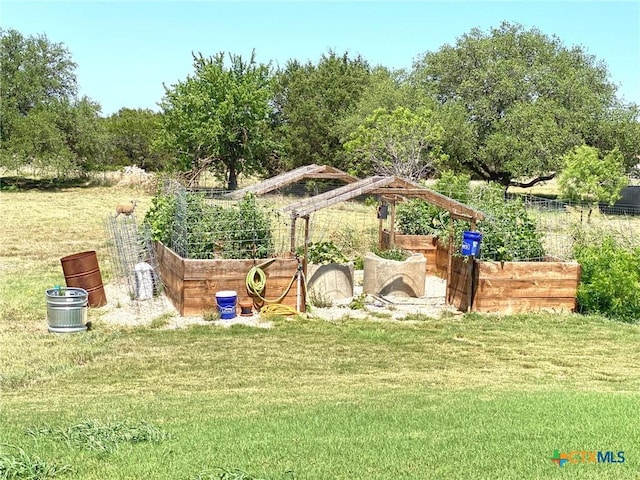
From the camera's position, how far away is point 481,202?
536 inches

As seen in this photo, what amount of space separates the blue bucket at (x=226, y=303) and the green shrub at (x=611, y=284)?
18.8 ft

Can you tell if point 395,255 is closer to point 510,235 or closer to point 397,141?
point 510,235

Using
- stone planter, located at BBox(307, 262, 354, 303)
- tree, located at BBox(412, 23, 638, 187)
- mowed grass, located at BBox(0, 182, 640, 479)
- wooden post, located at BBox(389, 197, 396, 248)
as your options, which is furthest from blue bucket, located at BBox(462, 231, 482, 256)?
tree, located at BBox(412, 23, 638, 187)

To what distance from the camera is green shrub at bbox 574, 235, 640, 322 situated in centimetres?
1138

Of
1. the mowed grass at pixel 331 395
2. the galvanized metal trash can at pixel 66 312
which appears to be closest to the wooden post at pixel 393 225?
the mowed grass at pixel 331 395

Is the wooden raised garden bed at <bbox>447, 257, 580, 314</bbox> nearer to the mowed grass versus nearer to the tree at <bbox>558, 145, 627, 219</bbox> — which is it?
the mowed grass

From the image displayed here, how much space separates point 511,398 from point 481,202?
7.64 metres

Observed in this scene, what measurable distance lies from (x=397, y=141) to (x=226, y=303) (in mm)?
16201

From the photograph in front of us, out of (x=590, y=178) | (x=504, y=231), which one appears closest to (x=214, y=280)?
(x=504, y=231)

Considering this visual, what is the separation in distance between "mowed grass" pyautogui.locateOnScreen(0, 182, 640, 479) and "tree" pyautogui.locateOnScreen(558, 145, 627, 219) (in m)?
14.9

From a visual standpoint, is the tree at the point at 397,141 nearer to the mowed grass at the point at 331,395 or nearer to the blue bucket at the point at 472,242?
the blue bucket at the point at 472,242

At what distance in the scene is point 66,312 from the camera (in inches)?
385

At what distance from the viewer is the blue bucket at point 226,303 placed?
35.6ft

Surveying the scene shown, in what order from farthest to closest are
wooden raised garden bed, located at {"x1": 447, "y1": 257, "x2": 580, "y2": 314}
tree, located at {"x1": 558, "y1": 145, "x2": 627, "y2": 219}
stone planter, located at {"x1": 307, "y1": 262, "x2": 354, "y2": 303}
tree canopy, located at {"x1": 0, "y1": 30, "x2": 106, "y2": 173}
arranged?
1. tree canopy, located at {"x1": 0, "y1": 30, "x2": 106, "y2": 173}
2. tree, located at {"x1": 558, "y1": 145, "x2": 627, "y2": 219}
3. stone planter, located at {"x1": 307, "y1": 262, "x2": 354, "y2": 303}
4. wooden raised garden bed, located at {"x1": 447, "y1": 257, "x2": 580, "y2": 314}
